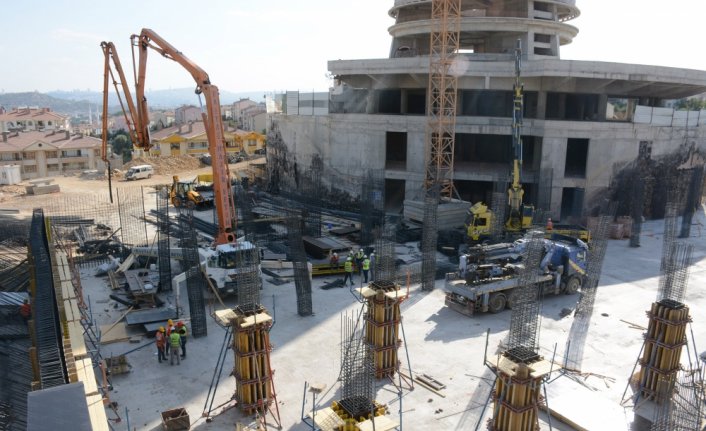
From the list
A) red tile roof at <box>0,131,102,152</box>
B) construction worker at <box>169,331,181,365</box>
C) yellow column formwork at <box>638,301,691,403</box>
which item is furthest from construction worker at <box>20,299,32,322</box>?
red tile roof at <box>0,131,102,152</box>

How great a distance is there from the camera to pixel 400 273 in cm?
Answer: 1791

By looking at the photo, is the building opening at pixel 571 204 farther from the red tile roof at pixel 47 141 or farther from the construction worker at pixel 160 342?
the red tile roof at pixel 47 141

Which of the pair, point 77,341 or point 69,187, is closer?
point 77,341

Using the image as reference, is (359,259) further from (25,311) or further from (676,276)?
(25,311)

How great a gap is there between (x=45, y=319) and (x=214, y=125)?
9669 mm

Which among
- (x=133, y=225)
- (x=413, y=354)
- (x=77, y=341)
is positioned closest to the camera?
(x=77, y=341)

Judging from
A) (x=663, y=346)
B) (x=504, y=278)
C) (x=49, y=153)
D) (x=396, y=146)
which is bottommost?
(x=504, y=278)

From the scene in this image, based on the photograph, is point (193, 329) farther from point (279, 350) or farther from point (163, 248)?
point (163, 248)

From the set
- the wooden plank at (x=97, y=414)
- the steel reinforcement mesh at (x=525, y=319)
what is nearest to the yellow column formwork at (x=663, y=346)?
the steel reinforcement mesh at (x=525, y=319)

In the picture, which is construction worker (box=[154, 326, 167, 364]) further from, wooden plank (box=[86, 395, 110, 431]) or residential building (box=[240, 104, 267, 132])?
residential building (box=[240, 104, 267, 132])

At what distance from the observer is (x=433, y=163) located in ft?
94.9

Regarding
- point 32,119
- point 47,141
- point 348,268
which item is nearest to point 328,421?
point 348,268

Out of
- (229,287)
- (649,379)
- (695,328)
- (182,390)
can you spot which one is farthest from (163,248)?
(695,328)

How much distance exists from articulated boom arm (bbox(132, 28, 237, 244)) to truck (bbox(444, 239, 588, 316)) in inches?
314
